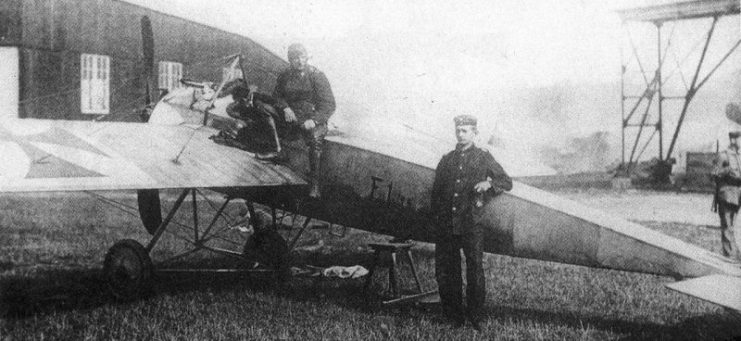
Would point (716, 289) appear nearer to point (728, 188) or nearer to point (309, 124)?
point (309, 124)

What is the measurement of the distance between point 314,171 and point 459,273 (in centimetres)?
190

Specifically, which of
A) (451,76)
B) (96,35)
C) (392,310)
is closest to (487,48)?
(451,76)

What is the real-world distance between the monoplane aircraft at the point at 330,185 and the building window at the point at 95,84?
1224 centimetres

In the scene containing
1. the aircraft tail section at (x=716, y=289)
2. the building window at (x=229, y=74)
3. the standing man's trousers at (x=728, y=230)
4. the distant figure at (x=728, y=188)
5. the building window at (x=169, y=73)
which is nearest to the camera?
the aircraft tail section at (x=716, y=289)

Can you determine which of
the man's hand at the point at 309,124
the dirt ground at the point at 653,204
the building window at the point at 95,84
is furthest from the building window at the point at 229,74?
the dirt ground at the point at 653,204

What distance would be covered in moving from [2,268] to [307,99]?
479cm

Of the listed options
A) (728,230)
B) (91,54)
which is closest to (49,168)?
(728,230)

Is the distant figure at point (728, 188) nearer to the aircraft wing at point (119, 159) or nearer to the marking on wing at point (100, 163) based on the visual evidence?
the aircraft wing at point (119, 159)

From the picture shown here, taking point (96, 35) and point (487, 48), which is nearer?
point (487, 48)

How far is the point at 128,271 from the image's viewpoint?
6.73 m

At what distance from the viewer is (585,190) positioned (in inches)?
700

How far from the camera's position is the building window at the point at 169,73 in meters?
20.0

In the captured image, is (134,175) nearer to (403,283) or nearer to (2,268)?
(403,283)

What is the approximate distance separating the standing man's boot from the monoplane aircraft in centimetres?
8
